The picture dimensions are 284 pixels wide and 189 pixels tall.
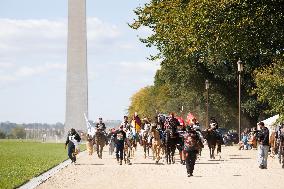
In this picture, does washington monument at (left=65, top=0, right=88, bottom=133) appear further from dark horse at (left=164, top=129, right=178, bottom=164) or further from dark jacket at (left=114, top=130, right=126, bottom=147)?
dark horse at (left=164, top=129, right=178, bottom=164)

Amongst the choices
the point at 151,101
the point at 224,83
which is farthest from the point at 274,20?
the point at 151,101

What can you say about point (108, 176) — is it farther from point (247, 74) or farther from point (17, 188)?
point (247, 74)

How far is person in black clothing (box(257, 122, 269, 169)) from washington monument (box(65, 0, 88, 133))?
3966 centimetres

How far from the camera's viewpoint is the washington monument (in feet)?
220

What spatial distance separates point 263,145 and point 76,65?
4049cm

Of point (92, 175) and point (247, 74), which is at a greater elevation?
point (247, 74)

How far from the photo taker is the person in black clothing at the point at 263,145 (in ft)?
94.6

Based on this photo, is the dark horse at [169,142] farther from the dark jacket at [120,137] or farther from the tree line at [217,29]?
the tree line at [217,29]

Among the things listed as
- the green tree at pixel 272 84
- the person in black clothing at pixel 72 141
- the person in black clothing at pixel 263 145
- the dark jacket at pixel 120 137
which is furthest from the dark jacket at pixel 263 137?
the green tree at pixel 272 84

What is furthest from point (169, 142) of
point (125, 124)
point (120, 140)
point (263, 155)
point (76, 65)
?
point (76, 65)

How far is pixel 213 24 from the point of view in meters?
27.5

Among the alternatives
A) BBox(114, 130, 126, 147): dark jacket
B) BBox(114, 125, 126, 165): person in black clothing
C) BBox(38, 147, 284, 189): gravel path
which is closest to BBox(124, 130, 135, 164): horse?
BBox(114, 125, 126, 165): person in black clothing

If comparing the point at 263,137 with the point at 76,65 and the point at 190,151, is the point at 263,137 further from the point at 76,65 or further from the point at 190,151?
the point at 76,65

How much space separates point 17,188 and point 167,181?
15.2 feet
